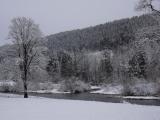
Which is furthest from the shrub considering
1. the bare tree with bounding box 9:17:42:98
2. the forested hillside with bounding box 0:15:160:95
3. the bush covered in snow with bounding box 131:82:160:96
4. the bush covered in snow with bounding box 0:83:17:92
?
the bush covered in snow with bounding box 131:82:160:96

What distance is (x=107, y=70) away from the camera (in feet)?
287

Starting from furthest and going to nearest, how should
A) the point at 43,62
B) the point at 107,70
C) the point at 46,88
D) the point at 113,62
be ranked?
1. the point at 113,62
2. the point at 107,70
3. the point at 46,88
4. the point at 43,62

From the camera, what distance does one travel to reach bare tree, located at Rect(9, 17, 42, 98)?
32938mm

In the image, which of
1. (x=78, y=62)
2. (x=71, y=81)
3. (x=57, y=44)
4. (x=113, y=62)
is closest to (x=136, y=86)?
(x=71, y=81)

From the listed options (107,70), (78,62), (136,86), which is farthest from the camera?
(78,62)

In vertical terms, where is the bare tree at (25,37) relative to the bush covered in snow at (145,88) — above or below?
above

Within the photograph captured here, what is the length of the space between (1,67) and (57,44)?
130 m

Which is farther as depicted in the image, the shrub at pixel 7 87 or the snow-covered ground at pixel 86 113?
the shrub at pixel 7 87

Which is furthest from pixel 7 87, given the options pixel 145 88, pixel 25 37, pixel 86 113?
pixel 86 113

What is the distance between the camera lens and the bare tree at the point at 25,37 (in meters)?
32.9

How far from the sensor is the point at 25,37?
108 feet

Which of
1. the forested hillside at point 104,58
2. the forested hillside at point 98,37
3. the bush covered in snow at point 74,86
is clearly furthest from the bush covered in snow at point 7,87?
the forested hillside at point 98,37

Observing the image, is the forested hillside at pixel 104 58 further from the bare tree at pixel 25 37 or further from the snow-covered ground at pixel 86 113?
the snow-covered ground at pixel 86 113

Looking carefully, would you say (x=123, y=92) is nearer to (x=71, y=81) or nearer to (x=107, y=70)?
(x=71, y=81)
